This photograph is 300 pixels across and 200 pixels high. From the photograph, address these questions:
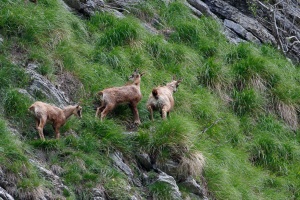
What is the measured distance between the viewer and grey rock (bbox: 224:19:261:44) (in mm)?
20234

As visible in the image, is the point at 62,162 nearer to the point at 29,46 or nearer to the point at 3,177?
the point at 3,177

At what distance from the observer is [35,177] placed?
9.98 m

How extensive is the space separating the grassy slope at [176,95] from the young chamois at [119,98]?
222 millimetres

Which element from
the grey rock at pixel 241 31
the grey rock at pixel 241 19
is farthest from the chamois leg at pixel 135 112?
the grey rock at pixel 241 19

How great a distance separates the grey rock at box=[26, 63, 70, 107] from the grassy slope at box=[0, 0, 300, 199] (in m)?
0.20

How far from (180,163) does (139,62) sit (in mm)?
4237

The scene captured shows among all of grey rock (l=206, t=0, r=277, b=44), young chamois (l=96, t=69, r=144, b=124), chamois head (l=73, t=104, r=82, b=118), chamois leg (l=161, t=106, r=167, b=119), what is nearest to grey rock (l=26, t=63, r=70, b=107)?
chamois head (l=73, t=104, r=82, b=118)

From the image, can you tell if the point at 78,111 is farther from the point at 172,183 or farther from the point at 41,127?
the point at 172,183

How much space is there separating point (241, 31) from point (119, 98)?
827 centimetres

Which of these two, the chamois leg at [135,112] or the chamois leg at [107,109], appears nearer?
the chamois leg at [107,109]

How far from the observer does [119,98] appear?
1300cm

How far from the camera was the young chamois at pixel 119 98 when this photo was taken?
12867mm

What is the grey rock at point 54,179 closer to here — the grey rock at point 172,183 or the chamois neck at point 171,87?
the grey rock at point 172,183

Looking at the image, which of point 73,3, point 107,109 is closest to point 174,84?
point 107,109
